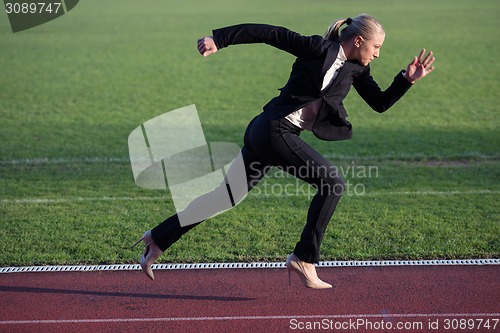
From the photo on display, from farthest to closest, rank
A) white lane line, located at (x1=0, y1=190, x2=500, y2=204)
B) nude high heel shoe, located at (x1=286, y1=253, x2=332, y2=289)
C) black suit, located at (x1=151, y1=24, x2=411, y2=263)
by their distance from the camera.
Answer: white lane line, located at (x1=0, y1=190, x2=500, y2=204) < nude high heel shoe, located at (x1=286, y1=253, x2=332, y2=289) < black suit, located at (x1=151, y1=24, x2=411, y2=263)

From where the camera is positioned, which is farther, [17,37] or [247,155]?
[17,37]

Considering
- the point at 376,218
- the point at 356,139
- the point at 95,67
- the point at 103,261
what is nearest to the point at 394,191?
the point at 376,218

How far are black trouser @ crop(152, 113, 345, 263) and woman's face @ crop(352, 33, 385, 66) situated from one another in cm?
71

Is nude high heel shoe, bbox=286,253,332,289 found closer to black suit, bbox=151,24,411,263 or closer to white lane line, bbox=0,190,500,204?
black suit, bbox=151,24,411,263

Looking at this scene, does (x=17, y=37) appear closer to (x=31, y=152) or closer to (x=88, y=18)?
(x=88, y=18)

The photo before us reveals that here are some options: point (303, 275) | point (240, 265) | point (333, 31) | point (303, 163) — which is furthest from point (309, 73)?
point (240, 265)

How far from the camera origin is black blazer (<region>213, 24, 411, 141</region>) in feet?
17.2

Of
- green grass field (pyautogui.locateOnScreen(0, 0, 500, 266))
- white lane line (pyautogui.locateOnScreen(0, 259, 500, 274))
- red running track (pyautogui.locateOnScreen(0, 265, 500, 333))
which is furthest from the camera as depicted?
green grass field (pyautogui.locateOnScreen(0, 0, 500, 266))

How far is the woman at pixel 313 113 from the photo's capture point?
5426 millimetres

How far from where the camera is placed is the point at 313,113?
5641mm

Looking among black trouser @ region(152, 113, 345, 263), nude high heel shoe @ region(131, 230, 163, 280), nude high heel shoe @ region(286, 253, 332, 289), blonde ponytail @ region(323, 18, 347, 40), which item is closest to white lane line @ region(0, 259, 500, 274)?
nude high heel shoe @ region(131, 230, 163, 280)

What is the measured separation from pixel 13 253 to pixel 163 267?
5.02ft

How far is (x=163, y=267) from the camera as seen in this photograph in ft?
22.4

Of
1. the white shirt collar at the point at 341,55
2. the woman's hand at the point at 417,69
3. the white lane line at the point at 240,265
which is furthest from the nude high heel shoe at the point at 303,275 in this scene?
Answer: the woman's hand at the point at 417,69
